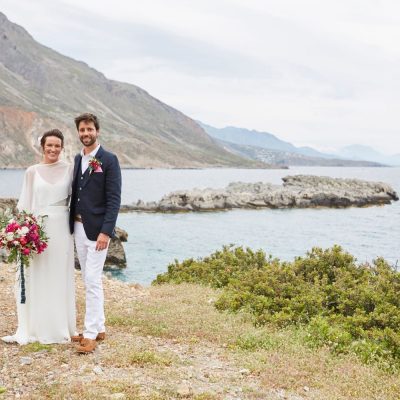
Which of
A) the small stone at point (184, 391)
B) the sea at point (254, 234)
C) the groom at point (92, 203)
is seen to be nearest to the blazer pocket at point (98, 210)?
the groom at point (92, 203)

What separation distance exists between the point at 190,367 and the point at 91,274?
1.93 m

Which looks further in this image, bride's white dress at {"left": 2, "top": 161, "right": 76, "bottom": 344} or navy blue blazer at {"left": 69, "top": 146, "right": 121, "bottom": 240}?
bride's white dress at {"left": 2, "top": 161, "right": 76, "bottom": 344}

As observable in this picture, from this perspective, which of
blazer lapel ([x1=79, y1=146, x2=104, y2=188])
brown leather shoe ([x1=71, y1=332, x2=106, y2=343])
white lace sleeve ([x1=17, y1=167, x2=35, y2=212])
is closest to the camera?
blazer lapel ([x1=79, y1=146, x2=104, y2=188])

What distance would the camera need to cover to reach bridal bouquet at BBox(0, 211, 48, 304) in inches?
295

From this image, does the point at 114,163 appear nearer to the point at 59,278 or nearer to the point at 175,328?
the point at 59,278

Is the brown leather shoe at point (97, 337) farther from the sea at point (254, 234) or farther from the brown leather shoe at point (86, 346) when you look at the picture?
the sea at point (254, 234)

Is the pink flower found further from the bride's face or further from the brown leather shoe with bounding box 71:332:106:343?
the brown leather shoe with bounding box 71:332:106:343

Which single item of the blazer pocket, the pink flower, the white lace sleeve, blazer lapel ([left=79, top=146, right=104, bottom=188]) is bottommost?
the pink flower

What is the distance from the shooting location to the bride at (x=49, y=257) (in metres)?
7.77

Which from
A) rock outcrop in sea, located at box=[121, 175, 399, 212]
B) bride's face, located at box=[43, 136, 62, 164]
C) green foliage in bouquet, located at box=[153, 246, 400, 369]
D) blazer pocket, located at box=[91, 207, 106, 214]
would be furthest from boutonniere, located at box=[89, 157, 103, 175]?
rock outcrop in sea, located at box=[121, 175, 399, 212]

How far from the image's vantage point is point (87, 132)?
7.47 m

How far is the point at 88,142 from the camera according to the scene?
752 centimetres

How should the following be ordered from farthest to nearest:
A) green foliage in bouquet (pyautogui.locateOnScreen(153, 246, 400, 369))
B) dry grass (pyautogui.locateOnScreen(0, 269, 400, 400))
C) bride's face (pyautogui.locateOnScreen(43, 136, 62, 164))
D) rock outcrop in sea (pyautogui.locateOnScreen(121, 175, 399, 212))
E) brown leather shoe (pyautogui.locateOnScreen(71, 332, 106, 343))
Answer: rock outcrop in sea (pyautogui.locateOnScreen(121, 175, 399, 212))
green foliage in bouquet (pyautogui.locateOnScreen(153, 246, 400, 369))
brown leather shoe (pyautogui.locateOnScreen(71, 332, 106, 343))
bride's face (pyautogui.locateOnScreen(43, 136, 62, 164))
dry grass (pyautogui.locateOnScreen(0, 269, 400, 400))

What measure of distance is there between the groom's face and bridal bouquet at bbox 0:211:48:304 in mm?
1309
